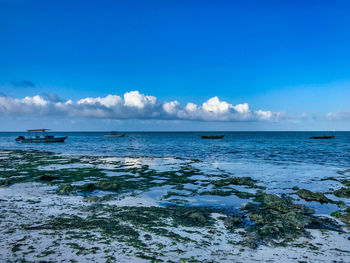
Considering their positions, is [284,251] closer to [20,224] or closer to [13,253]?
[13,253]

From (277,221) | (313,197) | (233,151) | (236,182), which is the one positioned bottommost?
(233,151)

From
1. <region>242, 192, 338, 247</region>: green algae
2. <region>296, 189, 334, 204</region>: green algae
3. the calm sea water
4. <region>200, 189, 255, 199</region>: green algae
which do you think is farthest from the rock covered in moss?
the calm sea water

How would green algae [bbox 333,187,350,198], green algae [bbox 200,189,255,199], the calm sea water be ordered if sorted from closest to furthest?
green algae [bbox 200,189,255,199] < green algae [bbox 333,187,350,198] < the calm sea water

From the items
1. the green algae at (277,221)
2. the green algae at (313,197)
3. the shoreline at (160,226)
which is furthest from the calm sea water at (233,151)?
the shoreline at (160,226)

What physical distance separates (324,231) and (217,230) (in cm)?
430

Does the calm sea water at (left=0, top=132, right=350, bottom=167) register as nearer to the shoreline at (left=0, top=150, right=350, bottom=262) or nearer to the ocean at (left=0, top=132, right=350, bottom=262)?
the ocean at (left=0, top=132, right=350, bottom=262)

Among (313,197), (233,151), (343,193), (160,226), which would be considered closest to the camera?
(160,226)

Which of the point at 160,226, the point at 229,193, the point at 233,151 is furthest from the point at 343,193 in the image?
the point at 233,151

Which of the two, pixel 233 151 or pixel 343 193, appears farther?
pixel 233 151

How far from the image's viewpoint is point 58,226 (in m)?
9.30

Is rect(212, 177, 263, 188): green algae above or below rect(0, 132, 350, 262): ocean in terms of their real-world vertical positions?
below

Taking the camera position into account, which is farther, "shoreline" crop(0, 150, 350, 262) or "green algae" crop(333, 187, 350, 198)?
"green algae" crop(333, 187, 350, 198)

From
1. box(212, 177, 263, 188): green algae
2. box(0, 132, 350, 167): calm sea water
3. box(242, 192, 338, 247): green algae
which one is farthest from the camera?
box(0, 132, 350, 167): calm sea water

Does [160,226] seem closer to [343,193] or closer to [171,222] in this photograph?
[171,222]
